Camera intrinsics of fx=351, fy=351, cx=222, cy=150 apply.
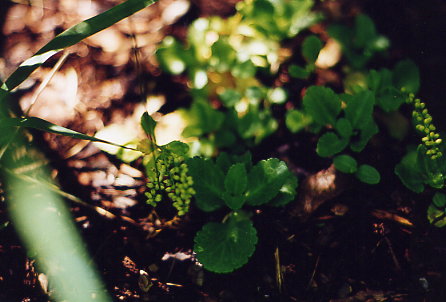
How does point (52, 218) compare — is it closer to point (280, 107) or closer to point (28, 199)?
point (28, 199)

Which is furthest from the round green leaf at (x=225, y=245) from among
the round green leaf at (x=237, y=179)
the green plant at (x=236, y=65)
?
the green plant at (x=236, y=65)

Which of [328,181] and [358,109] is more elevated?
[358,109]

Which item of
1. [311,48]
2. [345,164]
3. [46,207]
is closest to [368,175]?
[345,164]

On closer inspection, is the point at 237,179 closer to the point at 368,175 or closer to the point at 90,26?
the point at 368,175

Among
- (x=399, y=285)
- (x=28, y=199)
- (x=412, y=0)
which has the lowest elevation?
(x=399, y=285)

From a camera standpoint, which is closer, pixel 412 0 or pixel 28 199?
pixel 28 199

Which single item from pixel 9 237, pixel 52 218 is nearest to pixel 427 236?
pixel 52 218

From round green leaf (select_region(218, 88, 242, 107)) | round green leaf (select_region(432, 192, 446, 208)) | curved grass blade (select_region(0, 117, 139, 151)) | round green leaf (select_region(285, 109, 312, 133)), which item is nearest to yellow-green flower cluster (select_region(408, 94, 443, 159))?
round green leaf (select_region(432, 192, 446, 208))
